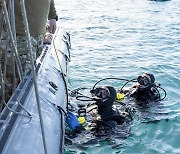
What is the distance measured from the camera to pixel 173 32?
1227 centimetres

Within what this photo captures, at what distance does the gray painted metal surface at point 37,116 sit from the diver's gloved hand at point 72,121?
0.18 m

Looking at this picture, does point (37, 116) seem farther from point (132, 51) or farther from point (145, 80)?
point (132, 51)

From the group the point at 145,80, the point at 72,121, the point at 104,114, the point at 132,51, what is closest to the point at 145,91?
the point at 145,80

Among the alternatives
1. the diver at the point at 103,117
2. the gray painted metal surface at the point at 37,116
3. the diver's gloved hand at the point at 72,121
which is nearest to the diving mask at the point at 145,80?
the diver at the point at 103,117

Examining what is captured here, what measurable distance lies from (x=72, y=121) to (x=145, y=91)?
1595 mm

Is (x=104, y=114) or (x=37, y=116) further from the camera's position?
(x=104, y=114)

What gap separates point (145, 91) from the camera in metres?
5.91

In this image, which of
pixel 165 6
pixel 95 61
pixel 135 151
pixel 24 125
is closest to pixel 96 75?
pixel 95 61

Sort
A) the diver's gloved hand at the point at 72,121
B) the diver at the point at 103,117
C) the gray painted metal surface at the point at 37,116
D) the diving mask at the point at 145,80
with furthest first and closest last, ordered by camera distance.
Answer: the diving mask at the point at 145,80 < the diver at the point at 103,117 < the diver's gloved hand at the point at 72,121 < the gray painted metal surface at the point at 37,116

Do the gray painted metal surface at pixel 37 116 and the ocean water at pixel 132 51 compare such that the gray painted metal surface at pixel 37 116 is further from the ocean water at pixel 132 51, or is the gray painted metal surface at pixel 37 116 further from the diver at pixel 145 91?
the diver at pixel 145 91

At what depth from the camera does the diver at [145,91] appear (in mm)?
5762

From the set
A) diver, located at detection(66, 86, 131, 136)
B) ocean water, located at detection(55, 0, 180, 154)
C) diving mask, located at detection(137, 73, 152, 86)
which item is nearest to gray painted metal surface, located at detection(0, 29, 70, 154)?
diver, located at detection(66, 86, 131, 136)

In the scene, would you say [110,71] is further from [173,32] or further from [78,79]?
[173,32]

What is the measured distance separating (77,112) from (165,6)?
1324 cm
